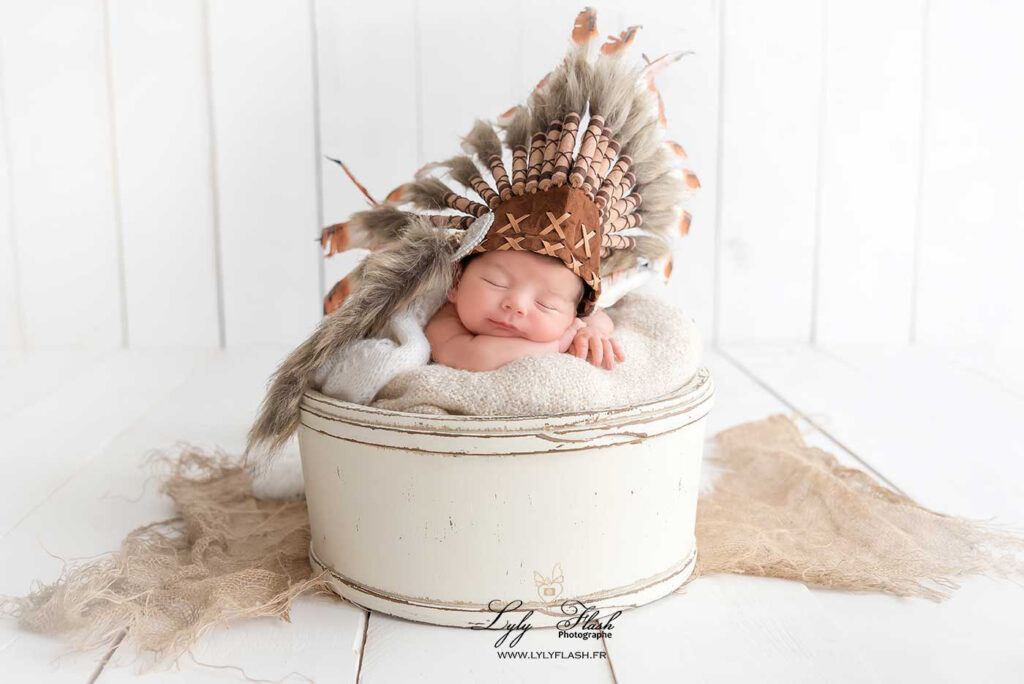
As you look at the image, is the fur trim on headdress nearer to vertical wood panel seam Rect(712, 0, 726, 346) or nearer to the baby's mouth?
the baby's mouth

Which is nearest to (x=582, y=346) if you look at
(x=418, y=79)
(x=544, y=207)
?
(x=544, y=207)

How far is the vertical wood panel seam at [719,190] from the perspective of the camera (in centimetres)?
253

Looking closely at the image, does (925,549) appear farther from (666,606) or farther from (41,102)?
(41,102)

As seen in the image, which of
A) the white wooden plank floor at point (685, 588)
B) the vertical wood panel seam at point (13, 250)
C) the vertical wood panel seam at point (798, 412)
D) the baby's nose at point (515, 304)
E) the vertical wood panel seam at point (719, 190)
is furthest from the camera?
the vertical wood panel seam at point (719, 190)

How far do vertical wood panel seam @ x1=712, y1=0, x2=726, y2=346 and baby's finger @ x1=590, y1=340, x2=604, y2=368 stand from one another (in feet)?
5.14

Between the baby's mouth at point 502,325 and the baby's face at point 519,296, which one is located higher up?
the baby's face at point 519,296

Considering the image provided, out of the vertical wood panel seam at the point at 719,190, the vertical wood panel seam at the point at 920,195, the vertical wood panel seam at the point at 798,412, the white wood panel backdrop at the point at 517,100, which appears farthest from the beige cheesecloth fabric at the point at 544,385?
the vertical wood panel seam at the point at 920,195

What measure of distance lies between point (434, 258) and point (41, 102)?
140 cm

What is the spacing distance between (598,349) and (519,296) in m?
0.11

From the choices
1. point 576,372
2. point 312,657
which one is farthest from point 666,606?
point 312,657

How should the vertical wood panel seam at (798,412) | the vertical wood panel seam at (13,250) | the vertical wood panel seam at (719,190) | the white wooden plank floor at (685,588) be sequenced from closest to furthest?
the white wooden plank floor at (685,588) < the vertical wood panel seam at (798,412) < the vertical wood panel seam at (13,250) < the vertical wood panel seam at (719,190)

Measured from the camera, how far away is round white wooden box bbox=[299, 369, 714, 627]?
1.07 metres

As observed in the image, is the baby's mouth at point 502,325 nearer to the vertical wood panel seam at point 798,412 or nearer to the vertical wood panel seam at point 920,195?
the vertical wood panel seam at point 798,412

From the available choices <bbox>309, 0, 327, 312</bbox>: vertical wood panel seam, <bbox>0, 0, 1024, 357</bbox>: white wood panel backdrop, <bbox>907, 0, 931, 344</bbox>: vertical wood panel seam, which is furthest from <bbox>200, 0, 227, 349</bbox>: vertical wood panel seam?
<bbox>907, 0, 931, 344</bbox>: vertical wood panel seam
